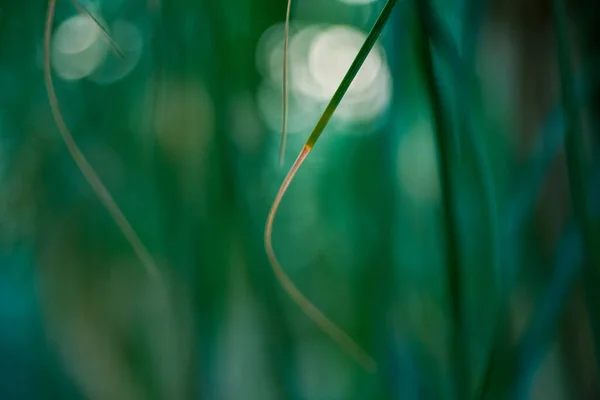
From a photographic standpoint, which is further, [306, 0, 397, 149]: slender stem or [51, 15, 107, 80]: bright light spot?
[51, 15, 107, 80]: bright light spot

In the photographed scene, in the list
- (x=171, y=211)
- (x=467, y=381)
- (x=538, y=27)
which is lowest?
(x=467, y=381)

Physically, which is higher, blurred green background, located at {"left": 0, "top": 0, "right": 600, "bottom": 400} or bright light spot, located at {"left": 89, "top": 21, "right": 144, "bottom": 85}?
bright light spot, located at {"left": 89, "top": 21, "right": 144, "bottom": 85}

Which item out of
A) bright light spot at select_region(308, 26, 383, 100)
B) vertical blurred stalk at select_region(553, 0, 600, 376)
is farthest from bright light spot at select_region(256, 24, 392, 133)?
vertical blurred stalk at select_region(553, 0, 600, 376)

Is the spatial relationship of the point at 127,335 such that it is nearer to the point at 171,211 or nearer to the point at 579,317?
the point at 171,211

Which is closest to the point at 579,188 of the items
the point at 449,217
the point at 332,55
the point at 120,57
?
the point at 449,217

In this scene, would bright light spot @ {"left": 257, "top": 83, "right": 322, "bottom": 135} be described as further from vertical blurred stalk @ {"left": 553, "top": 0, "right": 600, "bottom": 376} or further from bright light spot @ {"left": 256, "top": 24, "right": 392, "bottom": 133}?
vertical blurred stalk @ {"left": 553, "top": 0, "right": 600, "bottom": 376}

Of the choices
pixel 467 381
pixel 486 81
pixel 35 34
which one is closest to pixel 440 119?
pixel 486 81

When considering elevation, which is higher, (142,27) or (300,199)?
(142,27)
